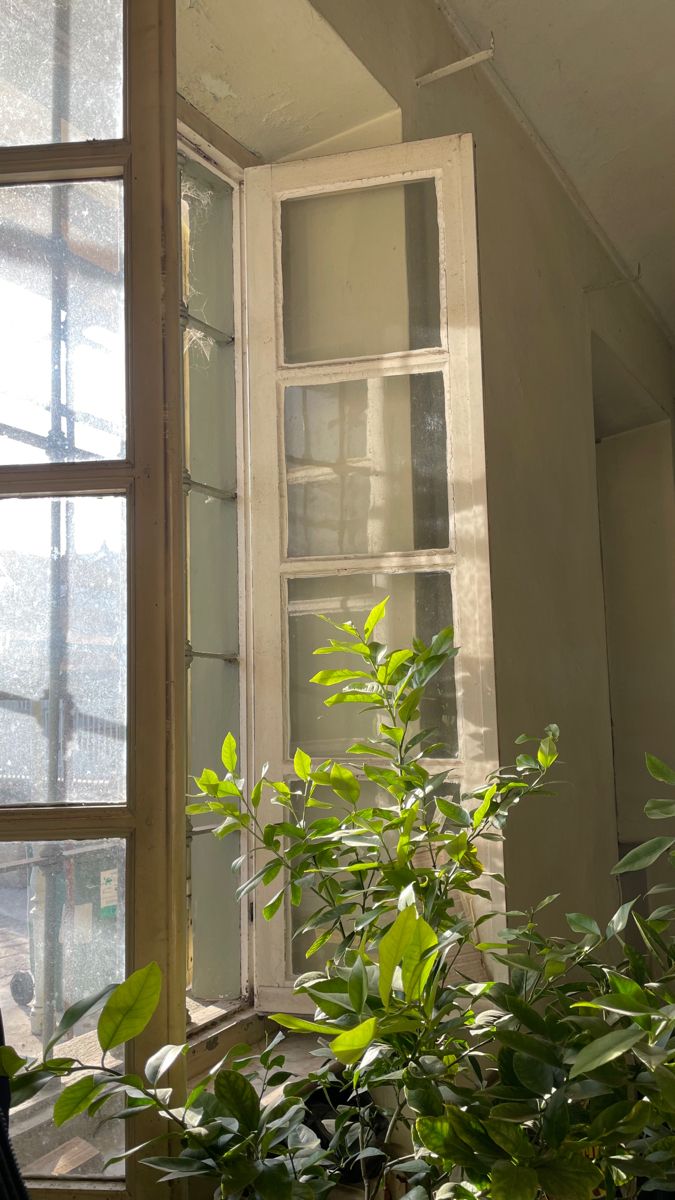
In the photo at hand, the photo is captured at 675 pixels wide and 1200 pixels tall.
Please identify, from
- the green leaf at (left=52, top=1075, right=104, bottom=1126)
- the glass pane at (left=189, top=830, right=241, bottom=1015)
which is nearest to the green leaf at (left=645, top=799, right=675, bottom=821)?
the green leaf at (left=52, top=1075, right=104, bottom=1126)

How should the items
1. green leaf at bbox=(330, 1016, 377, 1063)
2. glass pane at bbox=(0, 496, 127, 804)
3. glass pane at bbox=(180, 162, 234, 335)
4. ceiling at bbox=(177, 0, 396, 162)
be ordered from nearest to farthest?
green leaf at bbox=(330, 1016, 377, 1063)
glass pane at bbox=(0, 496, 127, 804)
ceiling at bbox=(177, 0, 396, 162)
glass pane at bbox=(180, 162, 234, 335)

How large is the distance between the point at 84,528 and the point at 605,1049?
3.38ft

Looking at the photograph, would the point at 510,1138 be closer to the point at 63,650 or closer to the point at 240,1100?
the point at 240,1100

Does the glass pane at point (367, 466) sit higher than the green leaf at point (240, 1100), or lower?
higher

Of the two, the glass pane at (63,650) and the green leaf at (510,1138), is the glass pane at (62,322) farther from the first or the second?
the green leaf at (510,1138)

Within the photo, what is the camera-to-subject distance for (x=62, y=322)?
1.55 m

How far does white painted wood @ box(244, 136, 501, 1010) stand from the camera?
2.26 meters

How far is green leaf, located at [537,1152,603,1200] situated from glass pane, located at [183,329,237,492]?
1953 mm

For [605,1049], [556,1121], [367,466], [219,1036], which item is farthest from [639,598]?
[605,1049]

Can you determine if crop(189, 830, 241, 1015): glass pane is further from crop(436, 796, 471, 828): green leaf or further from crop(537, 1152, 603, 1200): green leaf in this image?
crop(537, 1152, 603, 1200): green leaf

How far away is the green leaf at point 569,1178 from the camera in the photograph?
34.3 inches

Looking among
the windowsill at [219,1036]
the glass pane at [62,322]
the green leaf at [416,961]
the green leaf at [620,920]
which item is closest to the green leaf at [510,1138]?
the green leaf at [416,961]

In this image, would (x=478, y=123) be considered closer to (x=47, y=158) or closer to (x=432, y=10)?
(x=432, y=10)

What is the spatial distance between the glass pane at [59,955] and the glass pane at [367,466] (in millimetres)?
1132
